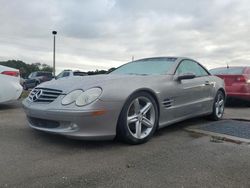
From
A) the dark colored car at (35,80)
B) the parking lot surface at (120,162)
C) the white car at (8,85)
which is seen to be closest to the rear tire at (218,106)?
the parking lot surface at (120,162)

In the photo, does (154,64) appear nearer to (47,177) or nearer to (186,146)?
(186,146)

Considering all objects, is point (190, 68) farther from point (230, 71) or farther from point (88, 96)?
point (230, 71)

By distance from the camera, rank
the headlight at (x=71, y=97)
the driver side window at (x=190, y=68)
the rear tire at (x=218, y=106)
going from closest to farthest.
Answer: the headlight at (x=71, y=97)
the driver side window at (x=190, y=68)
the rear tire at (x=218, y=106)

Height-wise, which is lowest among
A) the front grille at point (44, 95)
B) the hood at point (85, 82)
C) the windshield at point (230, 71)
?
the front grille at point (44, 95)

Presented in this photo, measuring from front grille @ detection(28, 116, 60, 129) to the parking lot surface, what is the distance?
0.21 meters

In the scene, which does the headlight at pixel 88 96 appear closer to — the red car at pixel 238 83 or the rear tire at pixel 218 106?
the rear tire at pixel 218 106

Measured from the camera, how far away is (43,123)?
4.07m

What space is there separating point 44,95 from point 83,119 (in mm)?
783

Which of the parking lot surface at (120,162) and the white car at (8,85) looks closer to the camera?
the parking lot surface at (120,162)

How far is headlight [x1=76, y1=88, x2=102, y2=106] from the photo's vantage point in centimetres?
376

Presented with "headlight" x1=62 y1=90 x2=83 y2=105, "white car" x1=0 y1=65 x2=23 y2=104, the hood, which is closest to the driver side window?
the hood

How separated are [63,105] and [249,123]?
3672mm

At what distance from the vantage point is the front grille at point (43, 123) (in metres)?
3.92

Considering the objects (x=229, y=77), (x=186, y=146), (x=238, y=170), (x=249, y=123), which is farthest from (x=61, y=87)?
(x=229, y=77)
